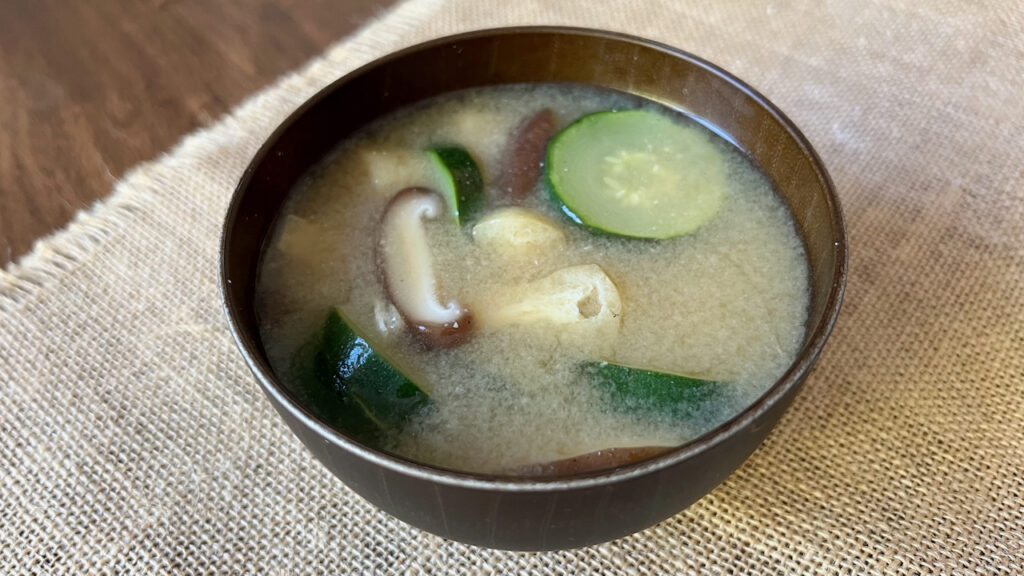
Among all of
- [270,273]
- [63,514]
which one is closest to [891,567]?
[270,273]

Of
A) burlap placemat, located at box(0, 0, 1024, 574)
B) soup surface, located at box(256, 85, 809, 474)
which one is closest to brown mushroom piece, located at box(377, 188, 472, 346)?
soup surface, located at box(256, 85, 809, 474)

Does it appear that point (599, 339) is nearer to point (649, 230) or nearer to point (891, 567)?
point (649, 230)

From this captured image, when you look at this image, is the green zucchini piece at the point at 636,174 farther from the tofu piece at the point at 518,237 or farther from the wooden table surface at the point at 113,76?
the wooden table surface at the point at 113,76

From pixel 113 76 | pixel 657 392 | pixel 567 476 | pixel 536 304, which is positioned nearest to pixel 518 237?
pixel 536 304

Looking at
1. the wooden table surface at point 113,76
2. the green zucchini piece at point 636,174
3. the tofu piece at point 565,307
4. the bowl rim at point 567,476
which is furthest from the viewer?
the wooden table surface at point 113,76

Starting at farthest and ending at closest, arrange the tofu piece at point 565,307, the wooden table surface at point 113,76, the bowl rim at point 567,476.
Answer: the wooden table surface at point 113,76, the tofu piece at point 565,307, the bowl rim at point 567,476

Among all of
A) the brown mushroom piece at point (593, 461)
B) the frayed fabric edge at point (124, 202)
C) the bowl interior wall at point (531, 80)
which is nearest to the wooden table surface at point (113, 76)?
the frayed fabric edge at point (124, 202)
